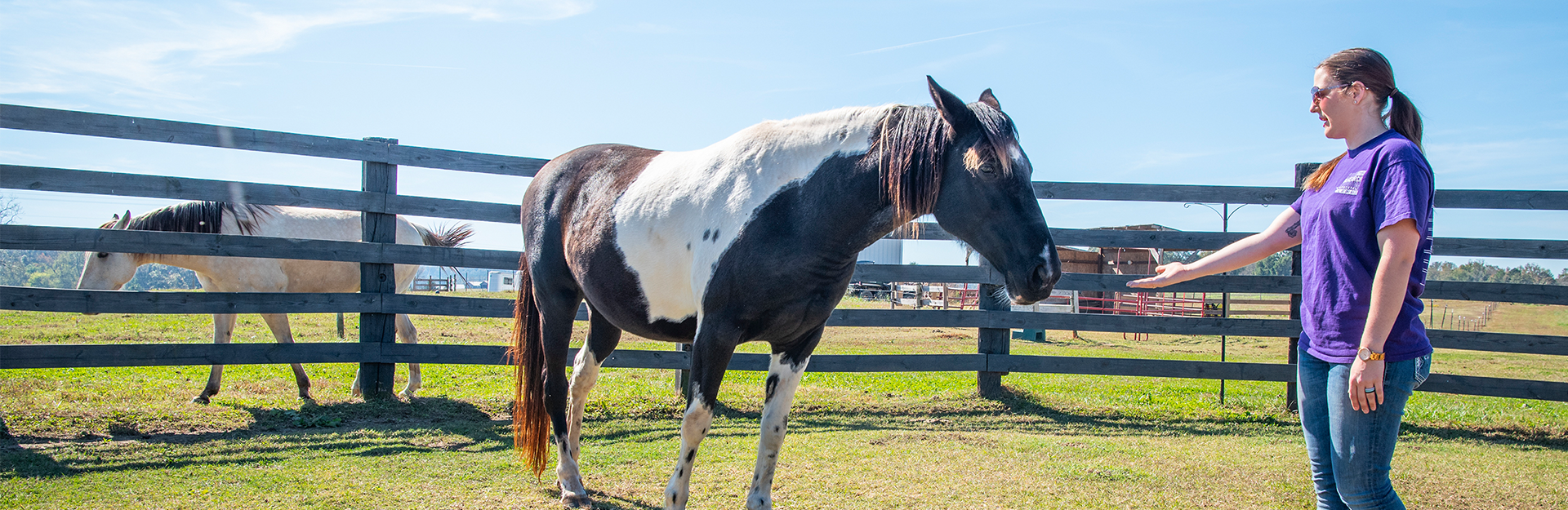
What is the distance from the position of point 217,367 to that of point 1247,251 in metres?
6.32

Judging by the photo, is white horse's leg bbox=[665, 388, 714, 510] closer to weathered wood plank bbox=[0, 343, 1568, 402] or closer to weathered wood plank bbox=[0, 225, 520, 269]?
weathered wood plank bbox=[0, 343, 1568, 402]

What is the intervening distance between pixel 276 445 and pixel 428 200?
1.94m

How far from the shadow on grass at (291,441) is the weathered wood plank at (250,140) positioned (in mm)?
1720

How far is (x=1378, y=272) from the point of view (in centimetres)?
165

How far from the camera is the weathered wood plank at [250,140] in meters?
4.41

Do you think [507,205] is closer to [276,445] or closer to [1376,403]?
[276,445]

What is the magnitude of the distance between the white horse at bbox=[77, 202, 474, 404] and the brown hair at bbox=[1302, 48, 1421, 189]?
5742 mm

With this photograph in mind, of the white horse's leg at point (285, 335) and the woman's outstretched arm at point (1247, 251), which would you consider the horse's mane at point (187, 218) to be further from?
the woman's outstretched arm at point (1247, 251)

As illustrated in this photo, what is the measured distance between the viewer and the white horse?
5352 mm

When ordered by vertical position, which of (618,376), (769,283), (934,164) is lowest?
(618,376)

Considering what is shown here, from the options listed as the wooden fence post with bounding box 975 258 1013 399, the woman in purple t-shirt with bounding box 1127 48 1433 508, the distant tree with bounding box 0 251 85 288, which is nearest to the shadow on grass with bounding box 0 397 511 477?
the wooden fence post with bounding box 975 258 1013 399

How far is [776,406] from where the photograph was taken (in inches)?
110

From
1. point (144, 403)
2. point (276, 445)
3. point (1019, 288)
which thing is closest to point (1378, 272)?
point (1019, 288)

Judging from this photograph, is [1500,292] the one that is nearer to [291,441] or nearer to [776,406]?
[776,406]
